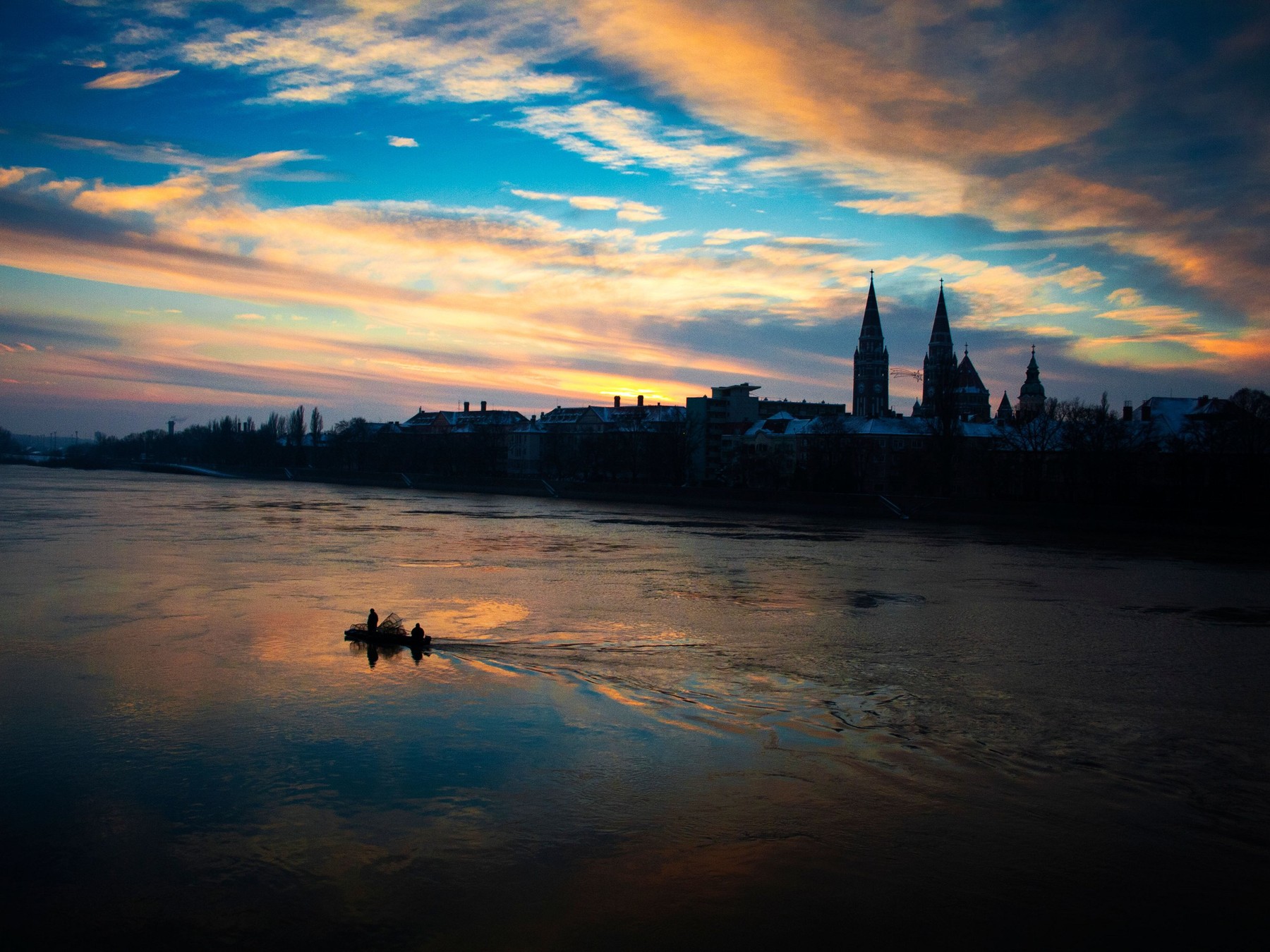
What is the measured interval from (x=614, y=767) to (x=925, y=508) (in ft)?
142

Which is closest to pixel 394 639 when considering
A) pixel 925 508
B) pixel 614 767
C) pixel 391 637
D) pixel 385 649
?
pixel 391 637

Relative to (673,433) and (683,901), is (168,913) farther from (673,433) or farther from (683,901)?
(673,433)

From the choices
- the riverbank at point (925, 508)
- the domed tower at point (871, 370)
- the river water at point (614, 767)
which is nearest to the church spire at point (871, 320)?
the domed tower at point (871, 370)

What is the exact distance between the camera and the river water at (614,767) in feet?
20.8

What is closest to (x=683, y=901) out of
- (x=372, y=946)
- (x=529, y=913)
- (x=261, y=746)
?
(x=529, y=913)

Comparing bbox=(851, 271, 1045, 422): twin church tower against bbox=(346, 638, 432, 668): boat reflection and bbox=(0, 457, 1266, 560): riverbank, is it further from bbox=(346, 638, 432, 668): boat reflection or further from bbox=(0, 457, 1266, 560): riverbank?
bbox=(346, 638, 432, 668): boat reflection

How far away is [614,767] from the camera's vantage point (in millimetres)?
8930

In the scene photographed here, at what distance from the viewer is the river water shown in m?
6.34

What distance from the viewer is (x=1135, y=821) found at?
7.91 m

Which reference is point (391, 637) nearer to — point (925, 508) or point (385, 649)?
point (385, 649)

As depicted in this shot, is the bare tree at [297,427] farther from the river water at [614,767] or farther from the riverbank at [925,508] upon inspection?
the river water at [614,767]

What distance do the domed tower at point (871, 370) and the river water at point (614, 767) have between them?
106 meters

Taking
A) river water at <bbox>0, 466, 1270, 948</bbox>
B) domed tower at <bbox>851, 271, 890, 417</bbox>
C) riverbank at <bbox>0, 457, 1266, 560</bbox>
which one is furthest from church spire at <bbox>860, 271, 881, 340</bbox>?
river water at <bbox>0, 466, 1270, 948</bbox>

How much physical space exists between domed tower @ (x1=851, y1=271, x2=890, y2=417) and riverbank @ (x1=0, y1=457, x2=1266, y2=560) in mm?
61746
